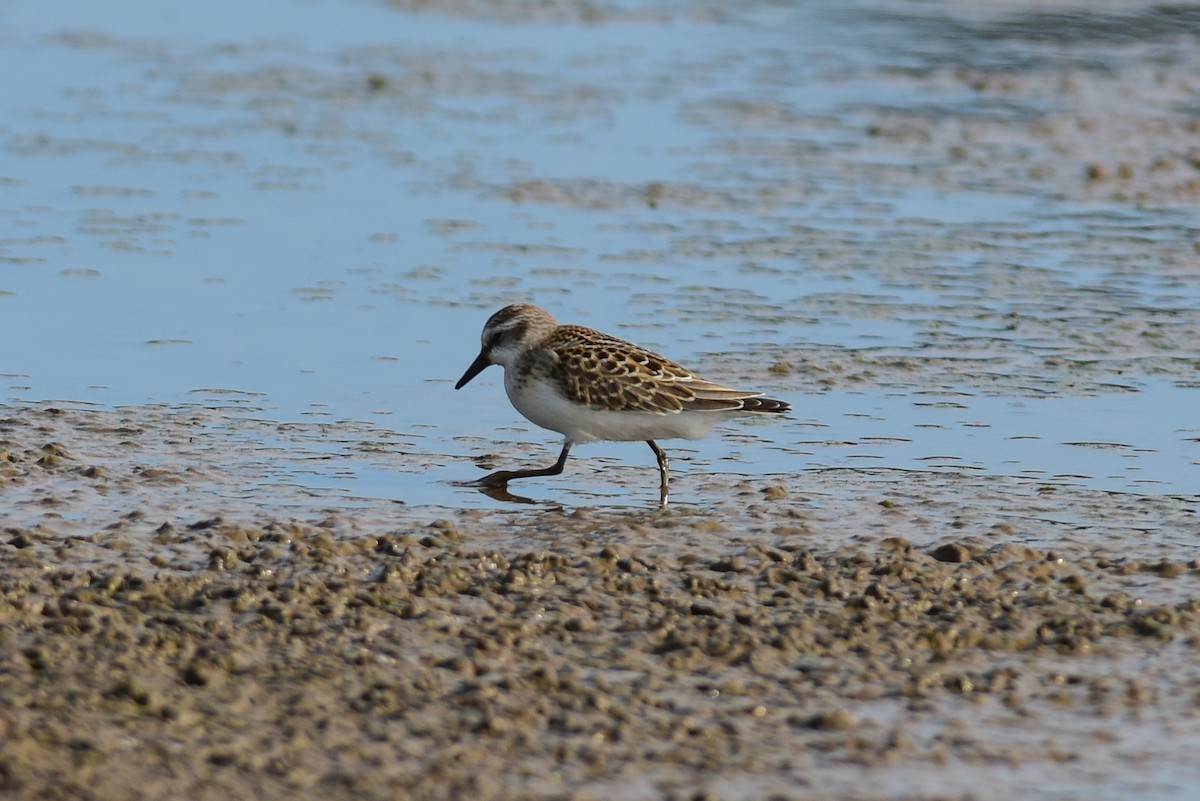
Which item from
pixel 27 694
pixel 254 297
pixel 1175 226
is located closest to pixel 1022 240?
pixel 1175 226

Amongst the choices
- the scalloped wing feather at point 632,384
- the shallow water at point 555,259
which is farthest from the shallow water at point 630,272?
the scalloped wing feather at point 632,384

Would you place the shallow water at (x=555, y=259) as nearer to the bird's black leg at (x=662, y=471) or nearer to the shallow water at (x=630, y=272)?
the shallow water at (x=630, y=272)

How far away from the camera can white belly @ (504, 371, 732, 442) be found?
978 centimetres

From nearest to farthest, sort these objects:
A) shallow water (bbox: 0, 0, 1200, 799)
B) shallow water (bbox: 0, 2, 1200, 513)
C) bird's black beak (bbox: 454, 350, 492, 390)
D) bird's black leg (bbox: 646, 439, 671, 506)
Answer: shallow water (bbox: 0, 0, 1200, 799) → bird's black leg (bbox: 646, 439, 671, 506) → bird's black beak (bbox: 454, 350, 492, 390) → shallow water (bbox: 0, 2, 1200, 513)

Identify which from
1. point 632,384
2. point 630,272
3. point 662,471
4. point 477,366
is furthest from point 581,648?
point 630,272

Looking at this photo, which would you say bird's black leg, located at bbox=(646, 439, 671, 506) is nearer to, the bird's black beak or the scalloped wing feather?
the scalloped wing feather

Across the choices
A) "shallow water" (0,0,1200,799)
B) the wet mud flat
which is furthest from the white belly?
the wet mud flat

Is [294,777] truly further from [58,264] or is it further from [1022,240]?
[1022,240]

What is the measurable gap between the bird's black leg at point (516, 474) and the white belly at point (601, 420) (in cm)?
12

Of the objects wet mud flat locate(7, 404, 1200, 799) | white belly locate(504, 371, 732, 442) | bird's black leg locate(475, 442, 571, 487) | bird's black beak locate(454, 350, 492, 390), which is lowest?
wet mud flat locate(7, 404, 1200, 799)

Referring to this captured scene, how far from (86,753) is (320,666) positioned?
3.53ft

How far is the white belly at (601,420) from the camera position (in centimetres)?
978

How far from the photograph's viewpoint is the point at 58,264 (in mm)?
14188

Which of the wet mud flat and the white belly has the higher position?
the white belly
